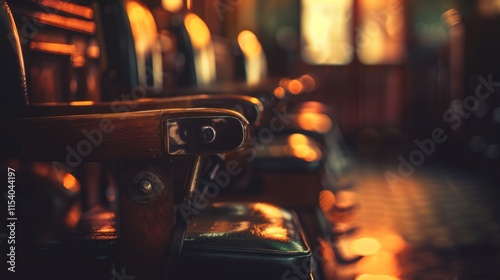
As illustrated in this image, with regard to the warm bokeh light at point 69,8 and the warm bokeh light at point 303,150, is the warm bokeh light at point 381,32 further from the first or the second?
the warm bokeh light at point 69,8

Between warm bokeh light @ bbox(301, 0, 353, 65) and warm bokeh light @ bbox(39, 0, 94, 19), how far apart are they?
6.67m

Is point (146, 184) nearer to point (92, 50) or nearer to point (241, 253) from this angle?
point (241, 253)

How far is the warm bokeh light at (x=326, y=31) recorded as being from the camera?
8.89 metres

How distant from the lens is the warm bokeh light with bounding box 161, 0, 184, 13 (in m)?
4.38

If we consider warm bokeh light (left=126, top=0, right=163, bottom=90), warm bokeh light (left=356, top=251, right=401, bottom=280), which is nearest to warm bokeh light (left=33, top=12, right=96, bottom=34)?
warm bokeh light (left=126, top=0, right=163, bottom=90)

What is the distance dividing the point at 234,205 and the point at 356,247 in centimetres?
183

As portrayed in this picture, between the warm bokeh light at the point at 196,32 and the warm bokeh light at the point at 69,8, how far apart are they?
0.71 meters

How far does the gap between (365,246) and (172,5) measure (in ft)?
7.73

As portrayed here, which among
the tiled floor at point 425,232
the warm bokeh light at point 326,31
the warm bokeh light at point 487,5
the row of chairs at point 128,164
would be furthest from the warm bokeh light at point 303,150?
the warm bokeh light at point 487,5

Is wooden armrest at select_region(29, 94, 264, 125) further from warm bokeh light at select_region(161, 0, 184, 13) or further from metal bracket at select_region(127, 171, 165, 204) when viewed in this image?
warm bokeh light at select_region(161, 0, 184, 13)

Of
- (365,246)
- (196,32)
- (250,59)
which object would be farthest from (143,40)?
(250,59)

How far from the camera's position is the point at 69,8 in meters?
2.28

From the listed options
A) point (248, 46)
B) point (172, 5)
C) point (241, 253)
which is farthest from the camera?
point (248, 46)

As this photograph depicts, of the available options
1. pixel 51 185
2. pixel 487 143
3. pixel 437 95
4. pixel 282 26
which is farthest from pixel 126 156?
pixel 282 26
